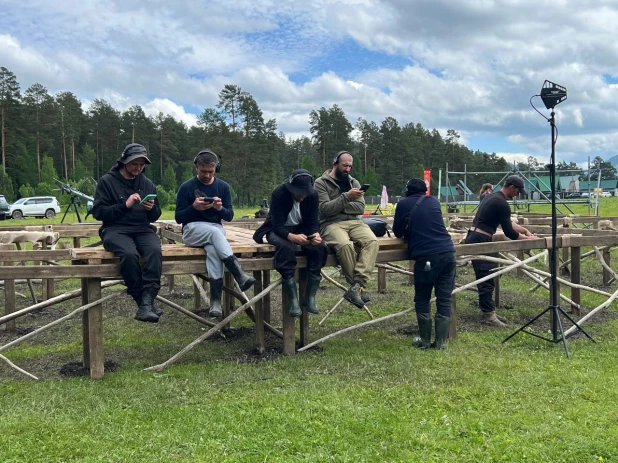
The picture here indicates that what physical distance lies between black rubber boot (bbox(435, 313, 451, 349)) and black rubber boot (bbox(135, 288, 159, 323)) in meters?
3.13

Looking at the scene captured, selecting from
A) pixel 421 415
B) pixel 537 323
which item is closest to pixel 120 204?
pixel 421 415

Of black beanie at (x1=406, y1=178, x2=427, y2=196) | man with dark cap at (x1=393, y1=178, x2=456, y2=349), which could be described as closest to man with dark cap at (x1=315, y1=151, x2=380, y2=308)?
man with dark cap at (x1=393, y1=178, x2=456, y2=349)

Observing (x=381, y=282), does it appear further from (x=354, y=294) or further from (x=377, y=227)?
(x=354, y=294)

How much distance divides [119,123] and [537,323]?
7399cm

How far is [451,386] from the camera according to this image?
530 centimetres

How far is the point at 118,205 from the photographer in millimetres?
5820

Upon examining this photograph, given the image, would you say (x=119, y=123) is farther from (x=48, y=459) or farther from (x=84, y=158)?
(x=48, y=459)

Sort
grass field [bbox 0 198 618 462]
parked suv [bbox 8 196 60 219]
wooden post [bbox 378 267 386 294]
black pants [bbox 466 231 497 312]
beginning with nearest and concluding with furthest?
grass field [bbox 0 198 618 462]
black pants [bbox 466 231 497 312]
wooden post [bbox 378 267 386 294]
parked suv [bbox 8 196 60 219]

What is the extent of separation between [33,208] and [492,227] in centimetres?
3679

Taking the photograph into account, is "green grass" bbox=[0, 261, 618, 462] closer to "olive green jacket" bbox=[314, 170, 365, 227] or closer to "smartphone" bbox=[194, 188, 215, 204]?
"olive green jacket" bbox=[314, 170, 365, 227]

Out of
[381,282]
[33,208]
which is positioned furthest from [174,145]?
[381,282]

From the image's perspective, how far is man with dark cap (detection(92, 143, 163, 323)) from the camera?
18.5 ft

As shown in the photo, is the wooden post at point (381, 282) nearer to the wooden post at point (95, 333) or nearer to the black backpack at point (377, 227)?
the black backpack at point (377, 227)

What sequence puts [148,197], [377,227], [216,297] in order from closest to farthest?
[148,197] < [216,297] < [377,227]
